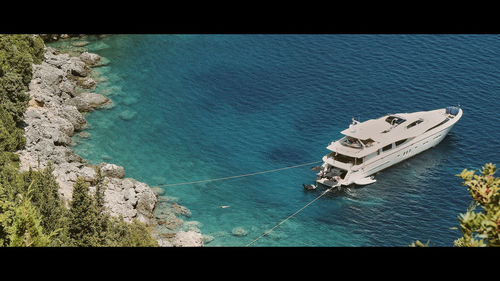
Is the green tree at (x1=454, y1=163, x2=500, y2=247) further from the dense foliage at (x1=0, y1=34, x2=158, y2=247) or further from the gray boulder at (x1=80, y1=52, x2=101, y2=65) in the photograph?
the gray boulder at (x1=80, y1=52, x2=101, y2=65)

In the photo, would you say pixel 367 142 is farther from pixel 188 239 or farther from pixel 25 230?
pixel 25 230

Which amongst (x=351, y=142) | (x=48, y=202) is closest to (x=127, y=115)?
(x=351, y=142)

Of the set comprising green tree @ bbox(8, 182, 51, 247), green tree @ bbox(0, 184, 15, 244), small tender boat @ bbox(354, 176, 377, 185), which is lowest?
small tender boat @ bbox(354, 176, 377, 185)

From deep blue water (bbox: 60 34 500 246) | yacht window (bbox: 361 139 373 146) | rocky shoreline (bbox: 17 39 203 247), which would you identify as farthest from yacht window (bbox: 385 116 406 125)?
rocky shoreline (bbox: 17 39 203 247)

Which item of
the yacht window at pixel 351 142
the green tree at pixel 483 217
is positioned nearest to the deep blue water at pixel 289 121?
the yacht window at pixel 351 142

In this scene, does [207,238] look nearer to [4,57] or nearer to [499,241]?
[4,57]
